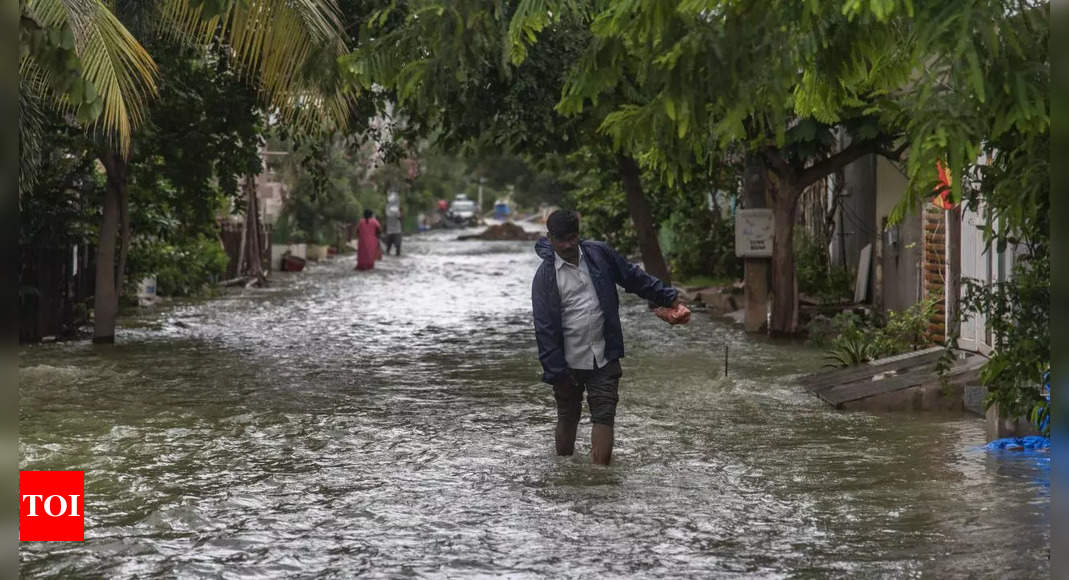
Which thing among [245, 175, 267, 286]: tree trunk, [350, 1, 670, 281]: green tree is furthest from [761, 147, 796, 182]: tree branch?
[245, 175, 267, 286]: tree trunk

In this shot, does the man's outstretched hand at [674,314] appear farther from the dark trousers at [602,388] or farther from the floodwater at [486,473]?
the floodwater at [486,473]

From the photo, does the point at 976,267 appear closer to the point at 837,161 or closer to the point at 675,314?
the point at 837,161

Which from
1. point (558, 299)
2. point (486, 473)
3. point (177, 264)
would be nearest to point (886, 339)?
point (558, 299)

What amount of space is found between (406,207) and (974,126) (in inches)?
2346

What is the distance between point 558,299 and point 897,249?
10.5 m

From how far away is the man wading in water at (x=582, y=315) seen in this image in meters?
9.60

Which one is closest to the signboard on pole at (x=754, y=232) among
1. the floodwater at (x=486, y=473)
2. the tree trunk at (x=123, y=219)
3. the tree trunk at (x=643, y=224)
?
the tree trunk at (x=643, y=224)

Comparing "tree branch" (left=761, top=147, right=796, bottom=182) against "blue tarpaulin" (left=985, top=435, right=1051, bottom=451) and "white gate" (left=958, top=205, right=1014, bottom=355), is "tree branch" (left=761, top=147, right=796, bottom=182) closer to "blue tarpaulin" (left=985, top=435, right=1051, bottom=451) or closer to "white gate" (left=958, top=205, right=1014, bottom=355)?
"white gate" (left=958, top=205, right=1014, bottom=355)

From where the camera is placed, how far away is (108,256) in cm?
1847

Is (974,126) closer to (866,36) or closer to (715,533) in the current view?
(866,36)

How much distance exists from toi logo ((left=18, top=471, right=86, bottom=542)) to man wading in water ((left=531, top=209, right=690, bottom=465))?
3.00 metres

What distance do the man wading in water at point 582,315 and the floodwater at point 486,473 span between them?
56 centimetres

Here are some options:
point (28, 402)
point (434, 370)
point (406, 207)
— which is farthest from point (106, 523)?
point (406, 207)

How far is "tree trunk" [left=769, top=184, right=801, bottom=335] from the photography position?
1933 centimetres
